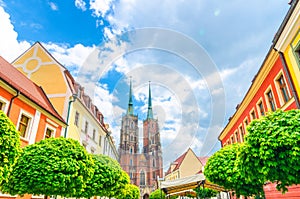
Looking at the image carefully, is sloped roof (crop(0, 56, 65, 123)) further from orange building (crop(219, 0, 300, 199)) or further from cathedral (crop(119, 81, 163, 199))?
cathedral (crop(119, 81, 163, 199))

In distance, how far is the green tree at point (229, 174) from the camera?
7.76m

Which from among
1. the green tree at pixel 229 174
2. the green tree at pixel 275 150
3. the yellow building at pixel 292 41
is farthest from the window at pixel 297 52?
the green tree at pixel 229 174

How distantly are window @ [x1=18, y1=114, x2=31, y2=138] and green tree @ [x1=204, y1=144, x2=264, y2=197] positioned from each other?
9739 millimetres

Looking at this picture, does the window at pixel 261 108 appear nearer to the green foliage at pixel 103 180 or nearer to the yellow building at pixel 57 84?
the green foliage at pixel 103 180

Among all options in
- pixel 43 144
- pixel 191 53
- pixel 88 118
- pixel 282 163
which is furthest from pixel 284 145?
pixel 88 118

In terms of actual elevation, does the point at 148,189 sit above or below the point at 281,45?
below

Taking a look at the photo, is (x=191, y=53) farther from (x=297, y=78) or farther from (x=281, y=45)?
(x=297, y=78)

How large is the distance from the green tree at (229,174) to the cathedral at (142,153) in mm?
60300

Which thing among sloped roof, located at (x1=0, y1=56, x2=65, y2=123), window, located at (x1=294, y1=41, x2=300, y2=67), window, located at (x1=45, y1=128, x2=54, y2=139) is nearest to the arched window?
sloped roof, located at (x1=0, y1=56, x2=65, y2=123)

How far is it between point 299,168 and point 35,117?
12029mm

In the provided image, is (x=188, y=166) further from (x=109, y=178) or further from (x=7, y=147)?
(x=7, y=147)

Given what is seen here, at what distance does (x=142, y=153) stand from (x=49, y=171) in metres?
75.4

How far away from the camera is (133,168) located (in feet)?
243

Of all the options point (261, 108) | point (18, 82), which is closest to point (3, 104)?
point (18, 82)
